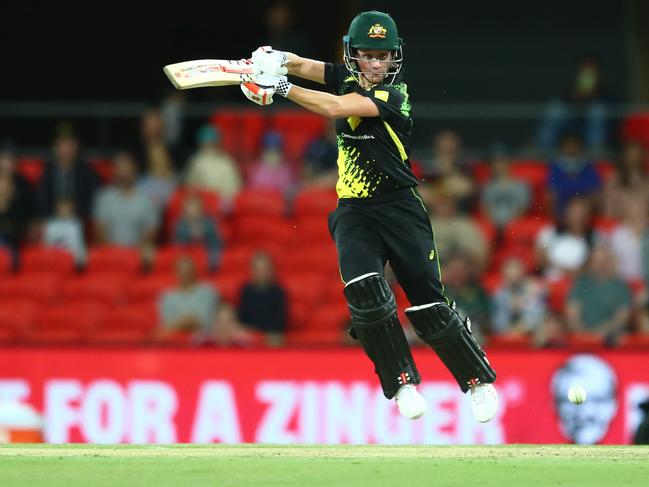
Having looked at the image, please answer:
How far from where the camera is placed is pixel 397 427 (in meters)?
11.6

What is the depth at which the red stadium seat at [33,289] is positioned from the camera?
13.6m

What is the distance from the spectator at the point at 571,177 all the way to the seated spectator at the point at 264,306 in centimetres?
291

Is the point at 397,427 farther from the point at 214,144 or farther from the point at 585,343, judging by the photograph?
the point at 214,144

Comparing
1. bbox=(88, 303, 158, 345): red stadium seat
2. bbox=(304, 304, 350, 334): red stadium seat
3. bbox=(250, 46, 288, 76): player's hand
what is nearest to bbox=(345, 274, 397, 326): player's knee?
bbox=(250, 46, 288, 76): player's hand

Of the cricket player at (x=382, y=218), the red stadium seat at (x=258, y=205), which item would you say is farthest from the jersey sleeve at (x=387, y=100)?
the red stadium seat at (x=258, y=205)

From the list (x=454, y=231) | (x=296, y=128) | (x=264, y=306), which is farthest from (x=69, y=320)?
(x=296, y=128)

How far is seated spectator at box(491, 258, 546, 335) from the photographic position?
12250 mm

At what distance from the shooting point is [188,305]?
12805 mm

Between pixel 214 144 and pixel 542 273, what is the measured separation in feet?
12.1

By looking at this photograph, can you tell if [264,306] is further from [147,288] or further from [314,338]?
[147,288]

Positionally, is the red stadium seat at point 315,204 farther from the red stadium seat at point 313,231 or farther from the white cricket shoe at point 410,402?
the white cricket shoe at point 410,402

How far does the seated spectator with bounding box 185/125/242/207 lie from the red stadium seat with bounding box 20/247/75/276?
156 cm

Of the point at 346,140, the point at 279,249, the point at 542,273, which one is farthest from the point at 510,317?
the point at 346,140

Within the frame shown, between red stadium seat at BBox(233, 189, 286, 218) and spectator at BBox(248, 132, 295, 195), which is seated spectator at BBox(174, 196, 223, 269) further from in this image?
spectator at BBox(248, 132, 295, 195)
